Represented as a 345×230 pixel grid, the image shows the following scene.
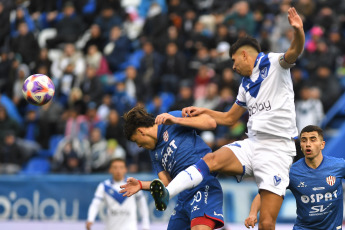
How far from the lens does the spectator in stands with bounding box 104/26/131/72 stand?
57.9 feet

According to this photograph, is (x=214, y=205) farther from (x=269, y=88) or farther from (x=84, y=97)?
(x=84, y=97)

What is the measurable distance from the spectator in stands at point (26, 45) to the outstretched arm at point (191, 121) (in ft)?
39.0

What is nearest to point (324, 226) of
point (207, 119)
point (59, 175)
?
point (207, 119)

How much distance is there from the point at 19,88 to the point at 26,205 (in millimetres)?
4574

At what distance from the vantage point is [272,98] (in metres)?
6.96

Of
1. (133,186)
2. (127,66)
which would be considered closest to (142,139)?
(133,186)

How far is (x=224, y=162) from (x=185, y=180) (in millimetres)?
512

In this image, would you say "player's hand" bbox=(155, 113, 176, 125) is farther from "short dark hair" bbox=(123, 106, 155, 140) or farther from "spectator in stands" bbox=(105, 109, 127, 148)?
"spectator in stands" bbox=(105, 109, 127, 148)

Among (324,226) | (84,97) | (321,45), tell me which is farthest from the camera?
(84,97)

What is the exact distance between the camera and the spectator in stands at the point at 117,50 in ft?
57.9

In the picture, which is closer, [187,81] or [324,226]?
[324,226]

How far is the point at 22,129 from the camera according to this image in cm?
1659

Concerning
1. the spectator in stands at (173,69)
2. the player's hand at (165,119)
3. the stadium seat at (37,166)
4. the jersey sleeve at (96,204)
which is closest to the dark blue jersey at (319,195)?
the player's hand at (165,119)

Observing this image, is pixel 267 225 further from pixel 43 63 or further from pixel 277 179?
pixel 43 63
